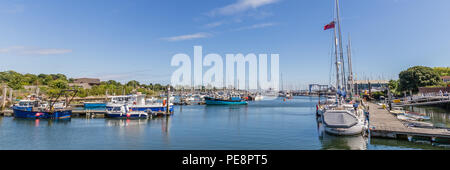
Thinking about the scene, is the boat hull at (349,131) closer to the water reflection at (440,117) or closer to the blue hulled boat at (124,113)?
the water reflection at (440,117)

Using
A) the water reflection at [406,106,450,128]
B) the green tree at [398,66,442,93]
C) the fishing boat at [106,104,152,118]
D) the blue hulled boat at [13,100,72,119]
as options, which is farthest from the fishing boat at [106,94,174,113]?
the green tree at [398,66,442,93]

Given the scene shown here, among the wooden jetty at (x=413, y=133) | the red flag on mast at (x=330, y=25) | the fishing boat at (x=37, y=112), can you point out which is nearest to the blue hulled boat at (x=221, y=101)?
the fishing boat at (x=37, y=112)

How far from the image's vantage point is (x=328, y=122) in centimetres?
2370

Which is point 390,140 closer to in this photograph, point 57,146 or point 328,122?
point 328,122

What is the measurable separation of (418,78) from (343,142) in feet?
208

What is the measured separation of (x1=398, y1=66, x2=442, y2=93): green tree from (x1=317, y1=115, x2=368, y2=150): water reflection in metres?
60.4

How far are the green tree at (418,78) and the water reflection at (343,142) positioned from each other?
60.4 m

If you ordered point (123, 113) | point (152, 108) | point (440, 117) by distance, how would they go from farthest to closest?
1. point (152, 108)
2. point (123, 113)
3. point (440, 117)

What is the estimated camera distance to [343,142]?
22.2 m

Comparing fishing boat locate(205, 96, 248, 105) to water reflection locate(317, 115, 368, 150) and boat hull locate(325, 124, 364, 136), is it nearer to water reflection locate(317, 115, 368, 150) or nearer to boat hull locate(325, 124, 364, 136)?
water reflection locate(317, 115, 368, 150)

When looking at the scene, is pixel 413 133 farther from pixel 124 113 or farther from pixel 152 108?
pixel 124 113

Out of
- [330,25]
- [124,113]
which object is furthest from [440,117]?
[124,113]

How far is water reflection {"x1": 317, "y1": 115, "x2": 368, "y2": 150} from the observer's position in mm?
20594
